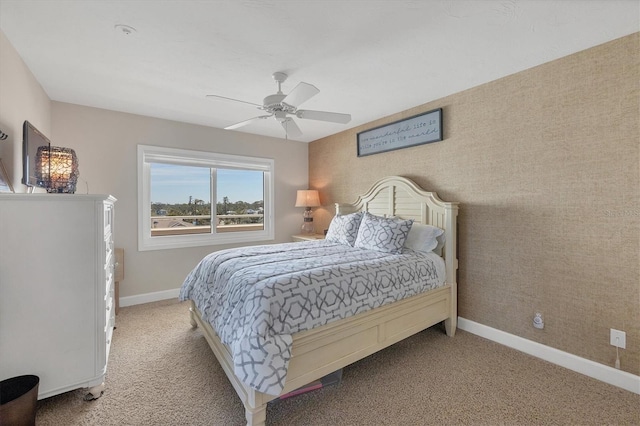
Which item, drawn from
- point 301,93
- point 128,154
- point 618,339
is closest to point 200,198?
point 128,154

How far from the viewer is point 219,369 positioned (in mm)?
2162

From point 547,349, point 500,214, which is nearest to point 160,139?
point 500,214

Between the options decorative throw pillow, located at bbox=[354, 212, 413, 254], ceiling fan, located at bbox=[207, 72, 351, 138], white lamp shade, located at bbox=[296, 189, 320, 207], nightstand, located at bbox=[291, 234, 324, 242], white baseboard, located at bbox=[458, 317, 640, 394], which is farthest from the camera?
white lamp shade, located at bbox=[296, 189, 320, 207]

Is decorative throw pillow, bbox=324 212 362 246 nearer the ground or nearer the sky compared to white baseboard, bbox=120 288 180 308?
nearer the sky

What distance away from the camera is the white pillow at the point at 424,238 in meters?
2.79

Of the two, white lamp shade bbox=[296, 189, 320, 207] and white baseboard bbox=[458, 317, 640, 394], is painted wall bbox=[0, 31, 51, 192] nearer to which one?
white lamp shade bbox=[296, 189, 320, 207]

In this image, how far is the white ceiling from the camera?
1.64 metres

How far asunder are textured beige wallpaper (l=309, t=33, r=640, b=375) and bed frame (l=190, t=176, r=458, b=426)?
215 mm

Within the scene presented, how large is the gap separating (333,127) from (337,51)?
1996mm

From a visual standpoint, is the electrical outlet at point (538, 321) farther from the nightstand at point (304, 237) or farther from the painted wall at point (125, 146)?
the painted wall at point (125, 146)

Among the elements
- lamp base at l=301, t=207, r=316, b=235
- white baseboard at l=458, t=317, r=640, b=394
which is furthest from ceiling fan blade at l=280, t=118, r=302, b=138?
white baseboard at l=458, t=317, r=640, b=394

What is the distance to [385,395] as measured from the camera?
1877mm

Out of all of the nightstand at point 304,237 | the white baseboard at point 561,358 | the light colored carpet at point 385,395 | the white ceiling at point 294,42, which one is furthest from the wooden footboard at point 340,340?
the nightstand at point 304,237

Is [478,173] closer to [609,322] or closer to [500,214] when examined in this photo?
[500,214]
